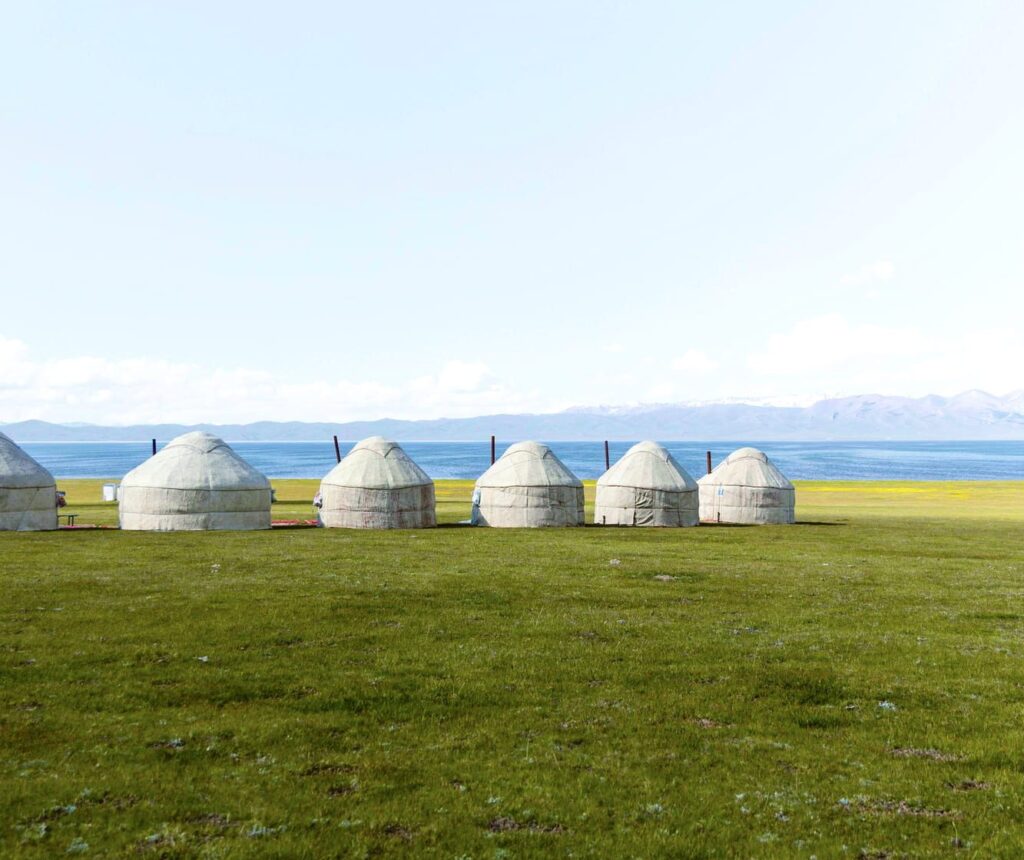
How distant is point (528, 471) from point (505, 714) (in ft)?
96.5

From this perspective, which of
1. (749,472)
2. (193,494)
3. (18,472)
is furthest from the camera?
(749,472)

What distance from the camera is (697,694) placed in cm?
1169

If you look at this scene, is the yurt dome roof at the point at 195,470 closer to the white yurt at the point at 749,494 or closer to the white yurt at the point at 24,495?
the white yurt at the point at 24,495

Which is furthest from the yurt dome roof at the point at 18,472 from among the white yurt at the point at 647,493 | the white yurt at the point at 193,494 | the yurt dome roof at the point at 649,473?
the white yurt at the point at 647,493

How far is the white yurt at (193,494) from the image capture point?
34.7m

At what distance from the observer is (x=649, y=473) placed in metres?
41.9

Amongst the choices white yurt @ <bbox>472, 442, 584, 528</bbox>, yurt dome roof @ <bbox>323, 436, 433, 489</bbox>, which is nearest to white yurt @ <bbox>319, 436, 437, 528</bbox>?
yurt dome roof @ <bbox>323, 436, 433, 489</bbox>

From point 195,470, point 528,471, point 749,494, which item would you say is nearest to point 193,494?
point 195,470

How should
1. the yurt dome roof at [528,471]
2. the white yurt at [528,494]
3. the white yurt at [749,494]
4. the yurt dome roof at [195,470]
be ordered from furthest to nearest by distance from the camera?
1. the white yurt at [749,494]
2. the yurt dome roof at [528,471]
3. the white yurt at [528,494]
4. the yurt dome roof at [195,470]

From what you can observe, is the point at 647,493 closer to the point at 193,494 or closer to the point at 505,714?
the point at 193,494

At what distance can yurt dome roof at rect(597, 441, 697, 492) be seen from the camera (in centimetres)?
4169

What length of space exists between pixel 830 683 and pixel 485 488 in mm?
29117

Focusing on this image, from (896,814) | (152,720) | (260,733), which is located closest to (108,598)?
(152,720)

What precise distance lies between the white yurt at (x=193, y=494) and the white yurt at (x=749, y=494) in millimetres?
25273
